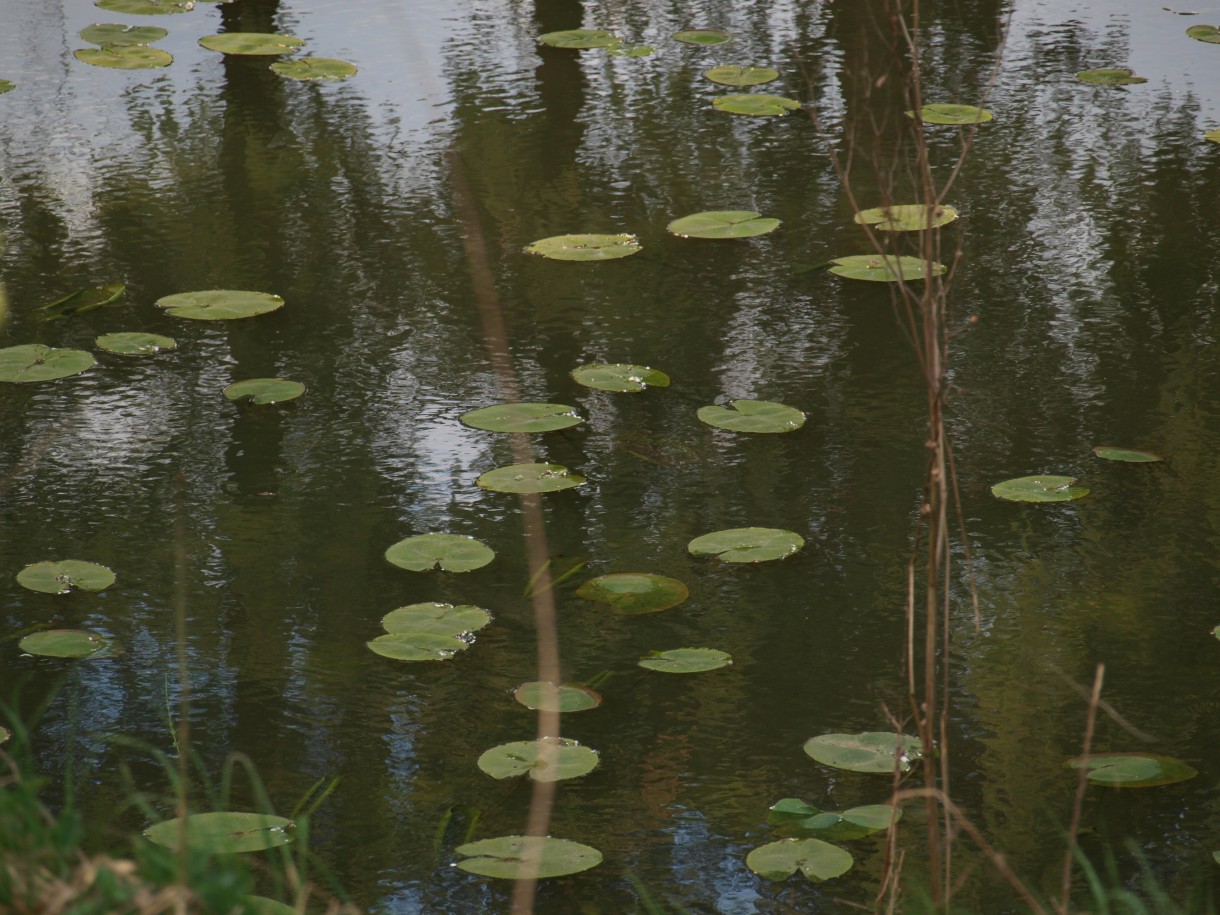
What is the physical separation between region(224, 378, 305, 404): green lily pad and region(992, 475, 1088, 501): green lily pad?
54.3 inches

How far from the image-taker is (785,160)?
415 centimetres

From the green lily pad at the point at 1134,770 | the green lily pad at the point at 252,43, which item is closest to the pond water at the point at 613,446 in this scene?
the green lily pad at the point at 1134,770

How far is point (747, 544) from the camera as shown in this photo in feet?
8.27

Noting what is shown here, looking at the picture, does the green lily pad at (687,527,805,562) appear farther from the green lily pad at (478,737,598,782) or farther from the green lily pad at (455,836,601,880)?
the green lily pad at (455,836,601,880)

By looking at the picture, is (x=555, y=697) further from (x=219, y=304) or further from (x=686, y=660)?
(x=219, y=304)

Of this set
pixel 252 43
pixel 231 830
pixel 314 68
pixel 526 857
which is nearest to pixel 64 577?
pixel 231 830

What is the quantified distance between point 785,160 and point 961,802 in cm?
252

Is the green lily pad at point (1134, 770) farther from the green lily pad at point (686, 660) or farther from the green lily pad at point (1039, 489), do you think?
the green lily pad at point (1039, 489)

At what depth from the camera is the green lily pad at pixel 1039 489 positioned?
2.63 metres

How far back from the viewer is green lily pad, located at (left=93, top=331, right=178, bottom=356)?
3113mm

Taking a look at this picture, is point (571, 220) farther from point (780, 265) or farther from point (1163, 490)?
point (1163, 490)

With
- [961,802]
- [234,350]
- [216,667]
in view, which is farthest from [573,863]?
[234,350]

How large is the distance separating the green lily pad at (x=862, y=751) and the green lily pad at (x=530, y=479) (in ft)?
2.55

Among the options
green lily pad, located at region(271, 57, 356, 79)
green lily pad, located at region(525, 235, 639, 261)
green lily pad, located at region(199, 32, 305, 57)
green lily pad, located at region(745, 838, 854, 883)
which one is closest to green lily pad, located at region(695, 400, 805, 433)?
green lily pad, located at region(525, 235, 639, 261)
